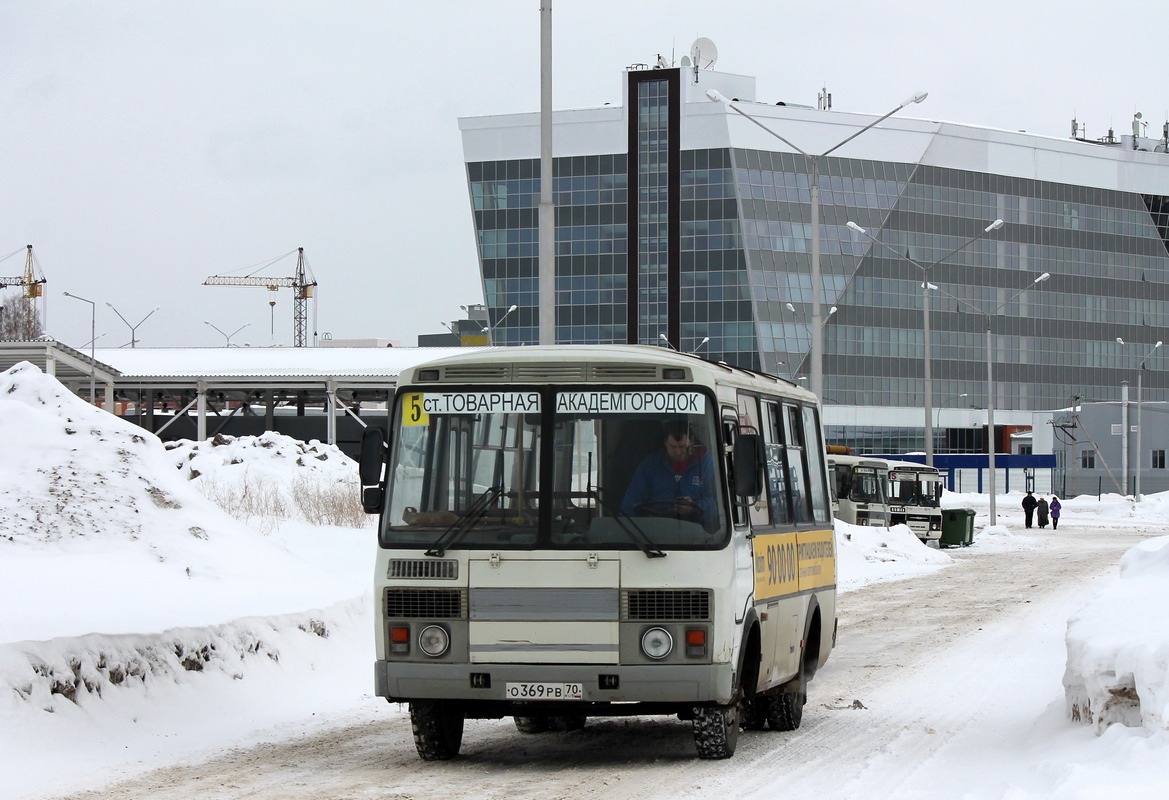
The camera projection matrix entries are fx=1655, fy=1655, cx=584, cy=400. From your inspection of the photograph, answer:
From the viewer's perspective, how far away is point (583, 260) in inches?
4688

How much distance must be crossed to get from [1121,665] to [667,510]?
112 inches

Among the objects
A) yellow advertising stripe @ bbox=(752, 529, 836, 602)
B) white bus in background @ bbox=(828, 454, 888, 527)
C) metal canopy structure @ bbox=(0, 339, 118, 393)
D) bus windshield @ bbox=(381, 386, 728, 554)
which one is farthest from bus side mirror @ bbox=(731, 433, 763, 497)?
white bus in background @ bbox=(828, 454, 888, 527)

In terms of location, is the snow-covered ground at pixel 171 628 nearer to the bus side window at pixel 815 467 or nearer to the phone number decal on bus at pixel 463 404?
the bus side window at pixel 815 467

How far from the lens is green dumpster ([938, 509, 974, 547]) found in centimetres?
5153

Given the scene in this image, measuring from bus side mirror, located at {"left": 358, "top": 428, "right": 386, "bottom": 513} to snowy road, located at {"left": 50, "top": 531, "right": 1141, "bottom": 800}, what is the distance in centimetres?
168

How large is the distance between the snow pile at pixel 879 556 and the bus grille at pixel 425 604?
22.1m

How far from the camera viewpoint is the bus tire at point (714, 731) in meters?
10.5

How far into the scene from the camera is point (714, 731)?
34.6 feet

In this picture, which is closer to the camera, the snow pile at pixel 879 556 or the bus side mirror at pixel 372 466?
the bus side mirror at pixel 372 466

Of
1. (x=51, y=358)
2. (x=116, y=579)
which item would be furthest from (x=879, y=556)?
(x=116, y=579)

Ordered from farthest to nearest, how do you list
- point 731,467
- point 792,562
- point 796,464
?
point 796,464, point 792,562, point 731,467

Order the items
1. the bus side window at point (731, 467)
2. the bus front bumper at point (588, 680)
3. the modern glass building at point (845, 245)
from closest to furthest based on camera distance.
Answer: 1. the bus front bumper at point (588, 680)
2. the bus side window at point (731, 467)
3. the modern glass building at point (845, 245)

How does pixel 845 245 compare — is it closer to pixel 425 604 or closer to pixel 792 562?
pixel 792 562

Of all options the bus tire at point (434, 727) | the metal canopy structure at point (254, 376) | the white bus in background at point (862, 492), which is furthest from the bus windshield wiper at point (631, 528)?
the metal canopy structure at point (254, 376)
